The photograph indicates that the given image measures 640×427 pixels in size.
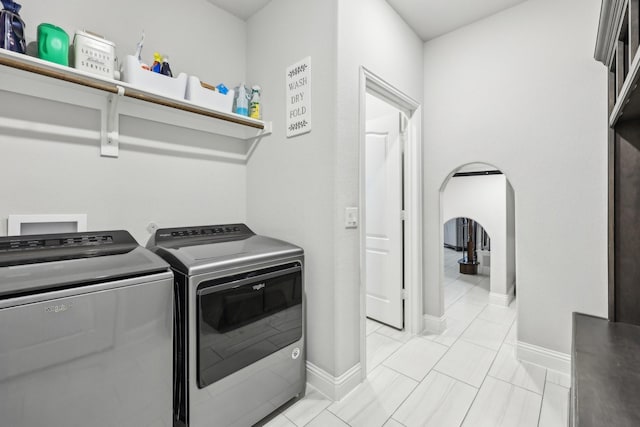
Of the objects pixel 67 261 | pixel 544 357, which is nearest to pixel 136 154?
pixel 67 261

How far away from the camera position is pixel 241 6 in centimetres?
217

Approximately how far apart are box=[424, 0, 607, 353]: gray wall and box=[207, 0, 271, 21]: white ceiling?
165cm

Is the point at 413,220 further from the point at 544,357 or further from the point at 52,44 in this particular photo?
the point at 52,44

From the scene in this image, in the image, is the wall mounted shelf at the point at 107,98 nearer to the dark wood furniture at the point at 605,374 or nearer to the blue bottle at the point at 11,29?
the blue bottle at the point at 11,29

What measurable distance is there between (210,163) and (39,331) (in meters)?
1.45

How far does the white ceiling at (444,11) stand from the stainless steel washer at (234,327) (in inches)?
79.7

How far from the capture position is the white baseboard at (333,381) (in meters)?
1.72

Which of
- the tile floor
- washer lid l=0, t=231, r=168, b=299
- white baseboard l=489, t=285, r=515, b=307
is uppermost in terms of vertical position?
washer lid l=0, t=231, r=168, b=299

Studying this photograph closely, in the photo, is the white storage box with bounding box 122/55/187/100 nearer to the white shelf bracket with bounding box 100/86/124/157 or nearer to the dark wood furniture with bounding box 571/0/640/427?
the white shelf bracket with bounding box 100/86/124/157

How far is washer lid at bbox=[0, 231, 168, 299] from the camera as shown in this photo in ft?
3.21

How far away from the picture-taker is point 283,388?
1637 mm

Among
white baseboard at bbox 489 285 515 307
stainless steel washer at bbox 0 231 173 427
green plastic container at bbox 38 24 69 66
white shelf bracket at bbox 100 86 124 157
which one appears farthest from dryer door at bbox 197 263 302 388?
white baseboard at bbox 489 285 515 307

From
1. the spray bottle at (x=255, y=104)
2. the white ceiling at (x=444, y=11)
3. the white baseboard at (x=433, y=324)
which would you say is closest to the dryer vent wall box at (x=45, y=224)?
the spray bottle at (x=255, y=104)

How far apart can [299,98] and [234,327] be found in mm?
1442
